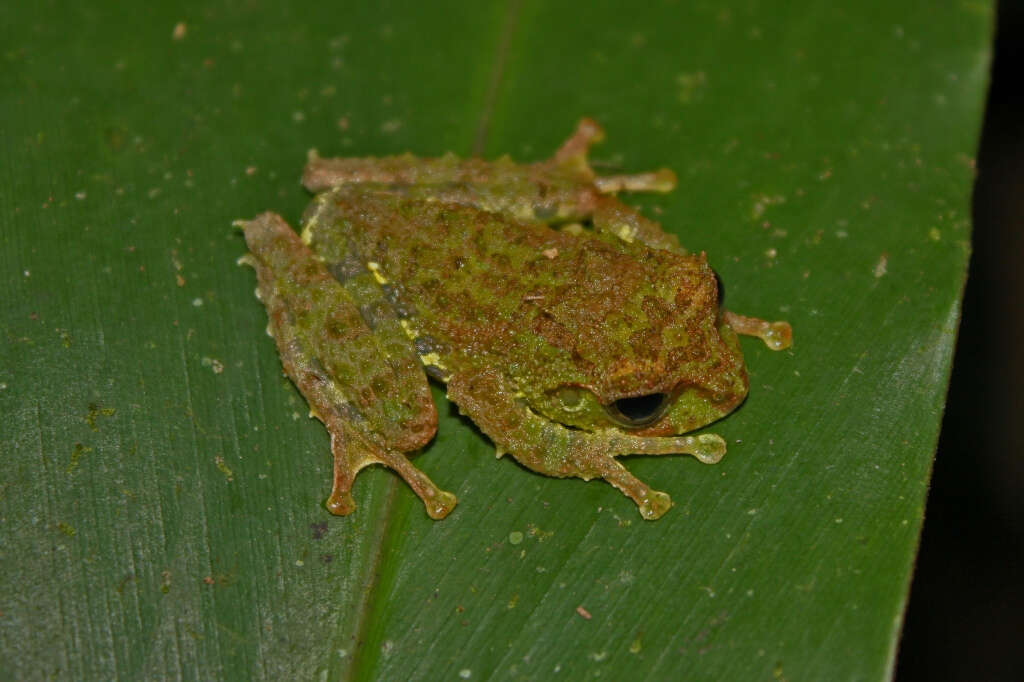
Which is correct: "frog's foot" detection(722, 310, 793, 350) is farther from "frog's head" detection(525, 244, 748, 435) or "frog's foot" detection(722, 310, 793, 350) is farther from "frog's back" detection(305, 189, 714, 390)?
"frog's back" detection(305, 189, 714, 390)

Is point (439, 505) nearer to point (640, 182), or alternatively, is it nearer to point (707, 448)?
point (707, 448)

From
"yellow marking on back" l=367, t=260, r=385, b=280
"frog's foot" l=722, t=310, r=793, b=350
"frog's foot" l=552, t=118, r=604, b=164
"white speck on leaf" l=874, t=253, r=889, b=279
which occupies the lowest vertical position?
"yellow marking on back" l=367, t=260, r=385, b=280

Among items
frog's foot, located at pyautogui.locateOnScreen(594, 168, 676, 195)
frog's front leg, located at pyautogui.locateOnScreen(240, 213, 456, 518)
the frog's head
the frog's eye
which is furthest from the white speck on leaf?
frog's front leg, located at pyautogui.locateOnScreen(240, 213, 456, 518)

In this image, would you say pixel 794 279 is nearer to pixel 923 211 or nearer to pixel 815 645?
pixel 923 211

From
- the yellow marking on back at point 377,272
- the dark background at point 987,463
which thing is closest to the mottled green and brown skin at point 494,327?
the yellow marking on back at point 377,272

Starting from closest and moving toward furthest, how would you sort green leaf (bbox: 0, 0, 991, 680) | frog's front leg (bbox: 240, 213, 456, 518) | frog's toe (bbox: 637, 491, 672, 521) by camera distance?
green leaf (bbox: 0, 0, 991, 680) < frog's toe (bbox: 637, 491, 672, 521) < frog's front leg (bbox: 240, 213, 456, 518)

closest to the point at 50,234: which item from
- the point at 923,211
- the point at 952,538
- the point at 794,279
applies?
the point at 794,279
